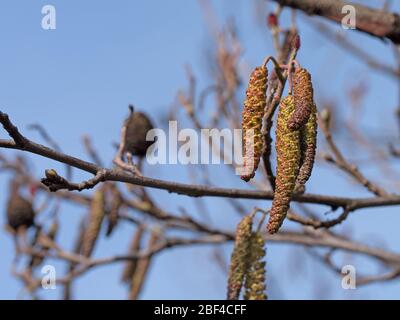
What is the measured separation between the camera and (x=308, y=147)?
192cm

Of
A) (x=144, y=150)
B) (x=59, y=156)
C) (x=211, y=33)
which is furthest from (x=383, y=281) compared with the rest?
(x=59, y=156)

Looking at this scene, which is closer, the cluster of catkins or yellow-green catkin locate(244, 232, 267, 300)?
the cluster of catkins

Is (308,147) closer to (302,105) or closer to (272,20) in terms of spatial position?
(302,105)

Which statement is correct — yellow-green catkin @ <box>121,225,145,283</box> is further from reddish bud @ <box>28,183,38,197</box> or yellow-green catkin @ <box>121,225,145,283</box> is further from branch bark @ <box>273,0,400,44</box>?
branch bark @ <box>273,0,400,44</box>

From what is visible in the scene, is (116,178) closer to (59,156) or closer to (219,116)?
(59,156)

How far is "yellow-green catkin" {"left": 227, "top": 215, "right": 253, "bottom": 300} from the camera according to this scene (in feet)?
8.07

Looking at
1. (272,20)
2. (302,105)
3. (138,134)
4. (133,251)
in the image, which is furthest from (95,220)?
(302,105)

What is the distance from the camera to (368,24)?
2.20 m

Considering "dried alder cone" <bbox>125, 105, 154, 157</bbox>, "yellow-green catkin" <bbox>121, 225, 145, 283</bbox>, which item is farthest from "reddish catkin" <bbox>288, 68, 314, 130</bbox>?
"yellow-green catkin" <bbox>121, 225, 145, 283</bbox>

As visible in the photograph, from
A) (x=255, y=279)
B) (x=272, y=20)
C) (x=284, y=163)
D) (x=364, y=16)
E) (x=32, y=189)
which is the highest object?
(x=272, y=20)

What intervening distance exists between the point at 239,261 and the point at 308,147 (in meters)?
0.67

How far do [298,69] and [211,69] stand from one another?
10.8ft

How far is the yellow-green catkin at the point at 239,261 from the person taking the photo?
246cm

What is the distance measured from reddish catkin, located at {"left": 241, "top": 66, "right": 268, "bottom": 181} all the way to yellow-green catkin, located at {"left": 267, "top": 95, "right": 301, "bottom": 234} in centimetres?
5
